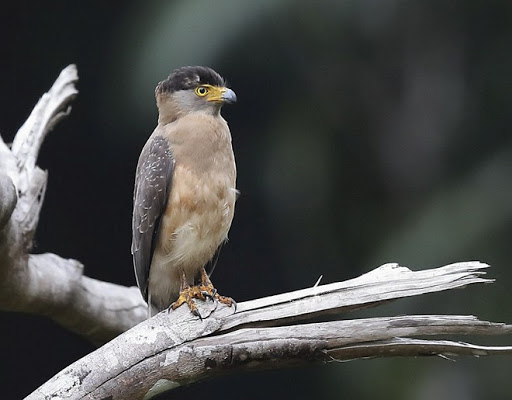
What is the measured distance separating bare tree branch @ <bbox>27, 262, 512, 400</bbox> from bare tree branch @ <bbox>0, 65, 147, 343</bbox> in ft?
3.25

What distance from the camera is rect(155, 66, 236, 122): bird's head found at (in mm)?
4160

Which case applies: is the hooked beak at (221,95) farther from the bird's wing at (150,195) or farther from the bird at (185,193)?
the bird's wing at (150,195)

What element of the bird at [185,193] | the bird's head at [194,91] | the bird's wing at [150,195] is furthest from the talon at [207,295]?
the bird's head at [194,91]

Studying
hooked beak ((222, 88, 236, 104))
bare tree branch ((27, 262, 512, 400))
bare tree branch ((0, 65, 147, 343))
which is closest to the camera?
bare tree branch ((27, 262, 512, 400))

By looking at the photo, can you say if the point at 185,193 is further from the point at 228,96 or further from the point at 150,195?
the point at 228,96

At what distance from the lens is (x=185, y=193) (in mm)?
3887

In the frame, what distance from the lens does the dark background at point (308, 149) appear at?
20.6 feet

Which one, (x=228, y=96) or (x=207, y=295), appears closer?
(x=207, y=295)

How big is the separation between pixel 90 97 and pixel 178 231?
2.97m

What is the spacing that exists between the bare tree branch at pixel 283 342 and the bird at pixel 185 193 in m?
0.46

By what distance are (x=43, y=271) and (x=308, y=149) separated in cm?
272

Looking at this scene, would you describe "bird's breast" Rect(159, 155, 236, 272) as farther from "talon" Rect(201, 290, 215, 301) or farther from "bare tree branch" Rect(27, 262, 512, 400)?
"bare tree branch" Rect(27, 262, 512, 400)

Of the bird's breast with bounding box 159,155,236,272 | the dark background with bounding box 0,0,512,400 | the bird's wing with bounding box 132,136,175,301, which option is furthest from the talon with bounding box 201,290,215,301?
the dark background with bounding box 0,0,512,400

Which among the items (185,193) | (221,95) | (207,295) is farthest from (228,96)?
(207,295)
